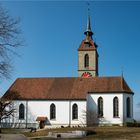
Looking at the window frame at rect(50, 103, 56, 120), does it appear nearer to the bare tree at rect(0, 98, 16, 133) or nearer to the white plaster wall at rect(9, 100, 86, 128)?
the white plaster wall at rect(9, 100, 86, 128)

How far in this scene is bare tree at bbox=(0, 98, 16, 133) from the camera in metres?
59.0

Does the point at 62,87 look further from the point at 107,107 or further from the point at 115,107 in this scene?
the point at 115,107

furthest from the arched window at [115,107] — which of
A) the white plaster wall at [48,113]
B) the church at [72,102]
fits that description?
the white plaster wall at [48,113]

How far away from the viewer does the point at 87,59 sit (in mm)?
79062

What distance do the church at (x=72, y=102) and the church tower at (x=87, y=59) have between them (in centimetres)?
1188

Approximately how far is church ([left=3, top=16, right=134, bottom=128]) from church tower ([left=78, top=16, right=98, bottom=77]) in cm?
1188

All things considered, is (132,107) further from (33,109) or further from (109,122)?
(33,109)

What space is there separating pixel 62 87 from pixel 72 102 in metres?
4.55

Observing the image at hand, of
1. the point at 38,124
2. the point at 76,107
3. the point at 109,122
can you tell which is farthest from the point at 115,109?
the point at 38,124

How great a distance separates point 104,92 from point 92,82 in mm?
4136

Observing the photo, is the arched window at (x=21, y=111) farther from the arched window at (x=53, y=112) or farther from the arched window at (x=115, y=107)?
the arched window at (x=115, y=107)

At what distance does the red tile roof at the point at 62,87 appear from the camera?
6106 centimetres

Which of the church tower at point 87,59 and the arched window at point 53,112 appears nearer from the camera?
the arched window at point 53,112

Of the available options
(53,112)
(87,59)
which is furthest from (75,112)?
(87,59)
